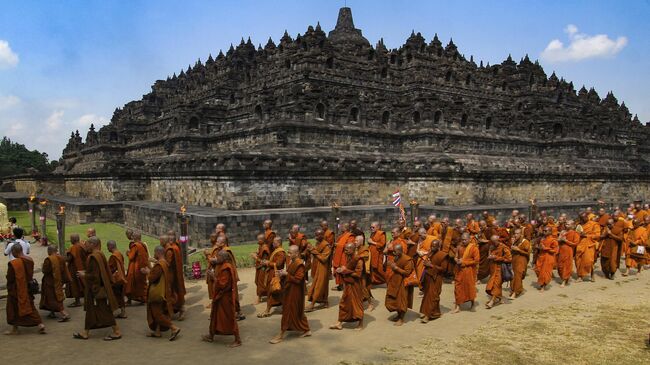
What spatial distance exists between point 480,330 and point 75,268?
8324 mm

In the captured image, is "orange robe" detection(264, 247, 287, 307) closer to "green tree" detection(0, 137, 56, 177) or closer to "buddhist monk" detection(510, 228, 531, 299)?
"buddhist monk" detection(510, 228, 531, 299)

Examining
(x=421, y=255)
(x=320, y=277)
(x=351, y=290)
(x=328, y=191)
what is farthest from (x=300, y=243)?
(x=328, y=191)

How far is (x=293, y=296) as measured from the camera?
804 cm

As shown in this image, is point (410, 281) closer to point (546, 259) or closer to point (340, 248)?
point (340, 248)

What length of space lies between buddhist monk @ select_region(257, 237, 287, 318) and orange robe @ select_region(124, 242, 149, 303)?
263cm

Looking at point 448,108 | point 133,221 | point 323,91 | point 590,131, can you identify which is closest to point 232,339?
point 133,221

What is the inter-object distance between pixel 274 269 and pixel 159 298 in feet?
8.14

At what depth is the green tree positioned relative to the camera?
67.0 metres

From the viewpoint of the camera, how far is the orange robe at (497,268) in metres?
10.5

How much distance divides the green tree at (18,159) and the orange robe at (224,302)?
223 feet

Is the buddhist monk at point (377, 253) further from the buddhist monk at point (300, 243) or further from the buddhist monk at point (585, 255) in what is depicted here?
the buddhist monk at point (585, 255)

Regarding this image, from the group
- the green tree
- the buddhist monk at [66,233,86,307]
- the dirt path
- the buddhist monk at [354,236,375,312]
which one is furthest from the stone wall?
the green tree

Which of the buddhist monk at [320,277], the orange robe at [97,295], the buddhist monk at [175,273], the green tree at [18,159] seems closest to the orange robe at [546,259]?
the buddhist monk at [320,277]

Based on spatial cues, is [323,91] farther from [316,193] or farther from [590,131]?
[590,131]
